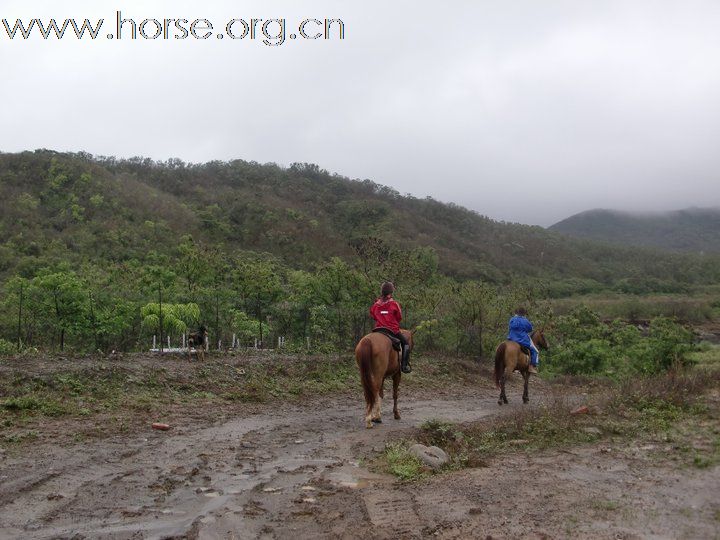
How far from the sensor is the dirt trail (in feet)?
15.3

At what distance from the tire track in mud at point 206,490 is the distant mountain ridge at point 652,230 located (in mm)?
156523

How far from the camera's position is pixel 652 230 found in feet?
589

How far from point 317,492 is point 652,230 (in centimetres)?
19389

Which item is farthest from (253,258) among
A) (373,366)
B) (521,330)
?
(373,366)

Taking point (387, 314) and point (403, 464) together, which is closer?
point (403, 464)

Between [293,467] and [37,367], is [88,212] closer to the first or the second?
[37,367]

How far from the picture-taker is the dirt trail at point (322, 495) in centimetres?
465

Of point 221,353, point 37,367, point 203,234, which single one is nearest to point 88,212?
point 203,234

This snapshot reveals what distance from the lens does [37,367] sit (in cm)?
1148

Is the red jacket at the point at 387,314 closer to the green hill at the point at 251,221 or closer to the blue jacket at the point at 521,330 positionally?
the blue jacket at the point at 521,330

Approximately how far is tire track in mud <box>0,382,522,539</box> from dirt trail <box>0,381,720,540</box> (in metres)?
0.02

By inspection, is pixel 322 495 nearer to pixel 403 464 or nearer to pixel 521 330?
pixel 403 464

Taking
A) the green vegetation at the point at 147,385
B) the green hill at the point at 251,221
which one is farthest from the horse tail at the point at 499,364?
the green hill at the point at 251,221

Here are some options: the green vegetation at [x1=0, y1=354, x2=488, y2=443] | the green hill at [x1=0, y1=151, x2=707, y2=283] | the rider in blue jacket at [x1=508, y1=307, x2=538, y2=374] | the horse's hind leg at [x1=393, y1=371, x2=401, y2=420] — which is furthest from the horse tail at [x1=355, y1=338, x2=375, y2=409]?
the green hill at [x1=0, y1=151, x2=707, y2=283]
